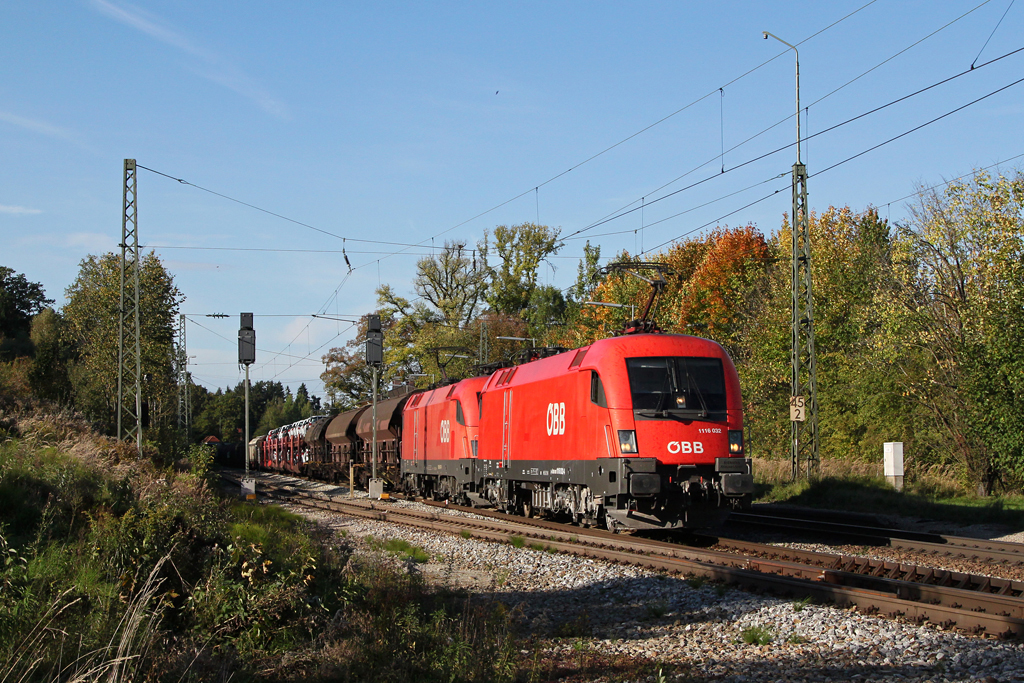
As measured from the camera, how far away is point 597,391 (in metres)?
14.6

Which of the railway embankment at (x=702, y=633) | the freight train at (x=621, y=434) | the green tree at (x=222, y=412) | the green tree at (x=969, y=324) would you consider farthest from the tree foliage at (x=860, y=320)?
the green tree at (x=222, y=412)

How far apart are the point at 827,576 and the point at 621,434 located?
14.7ft

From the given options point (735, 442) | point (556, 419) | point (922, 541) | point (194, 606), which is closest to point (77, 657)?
point (194, 606)

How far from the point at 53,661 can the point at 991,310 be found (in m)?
23.4

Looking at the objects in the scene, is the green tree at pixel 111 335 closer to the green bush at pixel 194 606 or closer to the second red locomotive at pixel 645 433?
the second red locomotive at pixel 645 433

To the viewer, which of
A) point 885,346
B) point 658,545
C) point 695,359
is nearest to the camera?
point 658,545

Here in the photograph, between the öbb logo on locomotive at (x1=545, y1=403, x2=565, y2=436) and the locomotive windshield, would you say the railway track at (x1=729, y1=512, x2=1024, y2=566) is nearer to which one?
the locomotive windshield

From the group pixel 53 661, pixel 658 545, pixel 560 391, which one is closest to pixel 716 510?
pixel 658 545

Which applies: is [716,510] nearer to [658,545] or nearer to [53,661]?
[658,545]

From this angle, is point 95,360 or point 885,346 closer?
point 885,346

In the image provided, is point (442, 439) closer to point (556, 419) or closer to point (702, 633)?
point (556, 419)

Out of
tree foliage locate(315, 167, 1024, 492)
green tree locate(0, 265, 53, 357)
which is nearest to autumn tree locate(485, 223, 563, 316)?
tree foliage locate(315, 167, 1024, 492)

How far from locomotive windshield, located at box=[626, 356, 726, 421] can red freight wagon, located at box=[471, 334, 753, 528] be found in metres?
0.02

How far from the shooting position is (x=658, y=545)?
13.6 m
